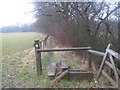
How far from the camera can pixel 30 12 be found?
8.03 metres

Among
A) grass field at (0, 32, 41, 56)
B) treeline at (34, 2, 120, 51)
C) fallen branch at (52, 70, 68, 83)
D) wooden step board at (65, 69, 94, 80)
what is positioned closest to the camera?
fallen branch at (52, 70, 68, 83)

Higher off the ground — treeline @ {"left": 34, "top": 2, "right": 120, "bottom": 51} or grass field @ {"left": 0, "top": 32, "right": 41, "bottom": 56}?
treeline @ {"left": 34, "top": 2, "right": 120, "bottom": 51}

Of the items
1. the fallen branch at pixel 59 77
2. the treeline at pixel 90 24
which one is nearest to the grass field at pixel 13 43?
the treeline at pixel 90 24

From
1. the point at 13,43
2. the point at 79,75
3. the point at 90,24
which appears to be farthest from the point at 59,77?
the point at 13,43

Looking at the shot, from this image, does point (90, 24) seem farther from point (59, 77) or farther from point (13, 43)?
point (13, 43)

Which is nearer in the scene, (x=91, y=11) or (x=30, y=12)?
(x=91, y=11)

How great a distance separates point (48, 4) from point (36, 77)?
465cm

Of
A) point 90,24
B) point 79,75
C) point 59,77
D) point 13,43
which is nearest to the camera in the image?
point 59,77

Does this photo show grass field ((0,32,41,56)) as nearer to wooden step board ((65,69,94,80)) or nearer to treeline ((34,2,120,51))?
treeline ((34,2,120,51))

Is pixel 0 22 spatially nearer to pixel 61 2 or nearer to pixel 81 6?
pixel 81 6

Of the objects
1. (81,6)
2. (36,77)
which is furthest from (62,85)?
(81,6)

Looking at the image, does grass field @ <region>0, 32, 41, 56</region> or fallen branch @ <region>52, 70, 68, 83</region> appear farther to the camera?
grass field @ <region>0, 32, 41, 56</region>

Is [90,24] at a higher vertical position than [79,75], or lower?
higher

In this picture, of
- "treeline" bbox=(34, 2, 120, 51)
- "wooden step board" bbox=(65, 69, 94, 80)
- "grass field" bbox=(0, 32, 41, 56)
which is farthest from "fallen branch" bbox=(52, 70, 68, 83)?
"grass field" bbox=(0, 32, 41, 56)
